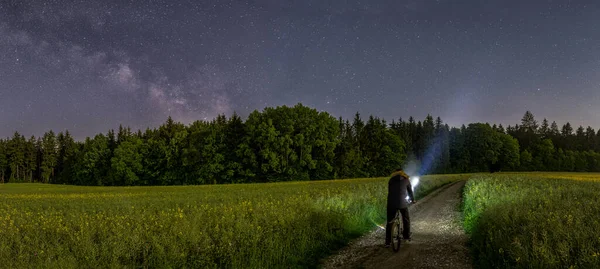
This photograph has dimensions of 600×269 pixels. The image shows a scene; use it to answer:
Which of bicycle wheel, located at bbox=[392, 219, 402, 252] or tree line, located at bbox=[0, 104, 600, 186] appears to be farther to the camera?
tree line, located at bbox=[0, 104, 600, 186]

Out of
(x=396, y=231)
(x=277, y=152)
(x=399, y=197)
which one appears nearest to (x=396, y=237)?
(x=396, y=231)

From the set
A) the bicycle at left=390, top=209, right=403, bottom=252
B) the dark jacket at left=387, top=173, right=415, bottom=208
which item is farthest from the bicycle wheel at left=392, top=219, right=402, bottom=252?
the dark jacket at left=387, top=173, right=415, bottom=208

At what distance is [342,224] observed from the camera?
12.3 meters

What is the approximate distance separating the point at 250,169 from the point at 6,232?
63298 millimetres

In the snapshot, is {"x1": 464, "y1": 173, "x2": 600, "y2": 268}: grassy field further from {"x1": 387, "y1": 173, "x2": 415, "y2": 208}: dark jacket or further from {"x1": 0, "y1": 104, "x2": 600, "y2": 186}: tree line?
{"x1": 0, "y1": 104, "x2": 600, "y2": 186}: tree line

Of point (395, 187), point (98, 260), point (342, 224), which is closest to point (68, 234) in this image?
point (98, 260)

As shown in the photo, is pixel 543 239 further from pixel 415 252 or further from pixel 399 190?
pixel 399 190

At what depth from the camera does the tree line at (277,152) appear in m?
74.2

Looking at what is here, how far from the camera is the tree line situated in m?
74.2

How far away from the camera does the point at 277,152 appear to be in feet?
240

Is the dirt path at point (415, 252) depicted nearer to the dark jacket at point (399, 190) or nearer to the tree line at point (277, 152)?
the dark jacket at point (399, 190)

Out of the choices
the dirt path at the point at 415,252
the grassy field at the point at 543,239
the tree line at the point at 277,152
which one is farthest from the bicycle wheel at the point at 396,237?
the tree line at the point at 277,152

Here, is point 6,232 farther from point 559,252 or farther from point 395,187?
point 559,252

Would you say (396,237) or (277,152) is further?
(277,152)
